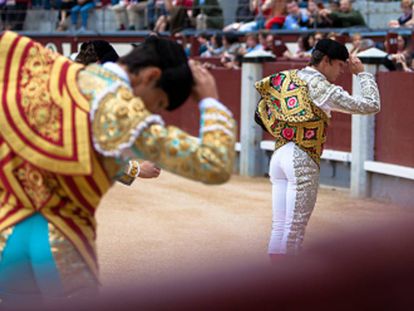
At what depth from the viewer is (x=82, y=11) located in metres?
19.5

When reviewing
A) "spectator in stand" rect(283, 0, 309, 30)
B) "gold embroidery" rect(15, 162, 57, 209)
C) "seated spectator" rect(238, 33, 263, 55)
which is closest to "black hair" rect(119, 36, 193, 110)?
"gold embroidery" rect(15, 162, 57, 209)

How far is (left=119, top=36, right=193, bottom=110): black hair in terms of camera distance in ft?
8.59

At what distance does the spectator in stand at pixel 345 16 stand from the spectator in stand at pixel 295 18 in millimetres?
622

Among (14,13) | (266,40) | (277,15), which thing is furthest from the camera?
(14,13)

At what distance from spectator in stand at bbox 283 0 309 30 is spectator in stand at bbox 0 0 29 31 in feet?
25.6

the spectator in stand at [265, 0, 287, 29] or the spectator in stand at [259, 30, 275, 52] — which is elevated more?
the spectator in stand at [265, 0, 287, 29]

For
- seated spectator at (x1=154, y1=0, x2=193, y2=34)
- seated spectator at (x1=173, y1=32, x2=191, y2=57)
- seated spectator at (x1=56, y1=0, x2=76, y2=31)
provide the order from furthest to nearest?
seated spectator at (x1=56, y1=0, x2=76, y2=31) → seated spectator at (x1=154, y1=0, x2=193, y2=34) → seated spectator at (x1=173, y1=32, x2=191, y2=57)

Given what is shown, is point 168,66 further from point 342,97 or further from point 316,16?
point 316,16

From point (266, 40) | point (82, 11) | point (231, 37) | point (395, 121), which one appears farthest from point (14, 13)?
point (395, 121)

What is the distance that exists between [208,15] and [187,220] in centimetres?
772

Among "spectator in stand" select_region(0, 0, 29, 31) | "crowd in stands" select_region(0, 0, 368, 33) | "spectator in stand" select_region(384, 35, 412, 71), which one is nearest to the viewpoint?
"spectator in stand" select_region(384, 35, 412, 71)

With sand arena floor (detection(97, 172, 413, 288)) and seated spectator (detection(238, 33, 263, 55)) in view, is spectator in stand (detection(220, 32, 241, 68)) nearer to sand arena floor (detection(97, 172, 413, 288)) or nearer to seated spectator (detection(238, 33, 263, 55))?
seated spectator (detection(238, 33, 263, 55))

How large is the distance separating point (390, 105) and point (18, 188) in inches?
323

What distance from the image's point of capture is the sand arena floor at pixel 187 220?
7148 mm
